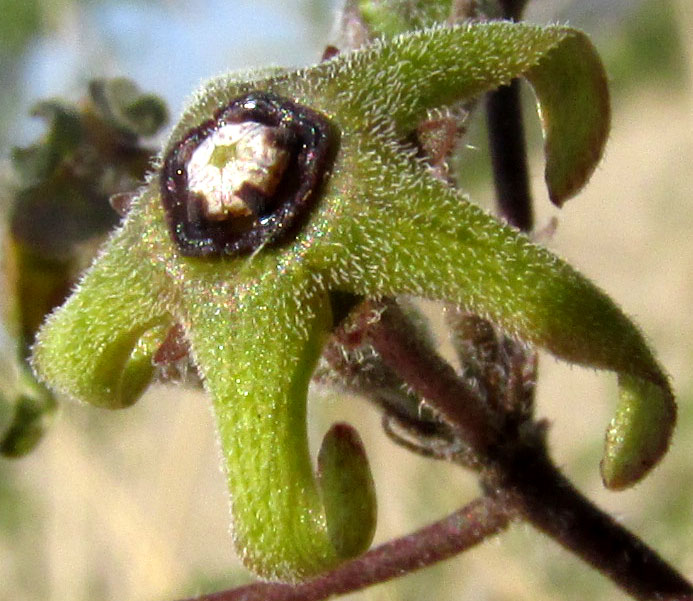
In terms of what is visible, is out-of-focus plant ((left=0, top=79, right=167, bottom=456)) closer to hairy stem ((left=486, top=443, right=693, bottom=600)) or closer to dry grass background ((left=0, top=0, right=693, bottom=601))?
hairy stem ((left=486, top=443, right=693, bottom=600))

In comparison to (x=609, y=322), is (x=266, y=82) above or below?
above

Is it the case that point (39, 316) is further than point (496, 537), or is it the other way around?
point (39, 316)

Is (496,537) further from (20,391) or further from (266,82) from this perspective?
(20,391)

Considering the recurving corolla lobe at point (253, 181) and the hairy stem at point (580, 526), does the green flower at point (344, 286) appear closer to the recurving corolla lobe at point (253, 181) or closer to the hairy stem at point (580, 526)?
the recurving corolla lobe at point (253, 181)

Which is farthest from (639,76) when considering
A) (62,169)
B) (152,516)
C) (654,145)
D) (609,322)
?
(609,322)

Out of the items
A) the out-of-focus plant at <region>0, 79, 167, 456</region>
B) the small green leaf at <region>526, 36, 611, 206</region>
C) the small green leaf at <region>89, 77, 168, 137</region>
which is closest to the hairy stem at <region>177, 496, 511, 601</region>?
the small green leaf at <region>526, 36, 611, 206</region>
